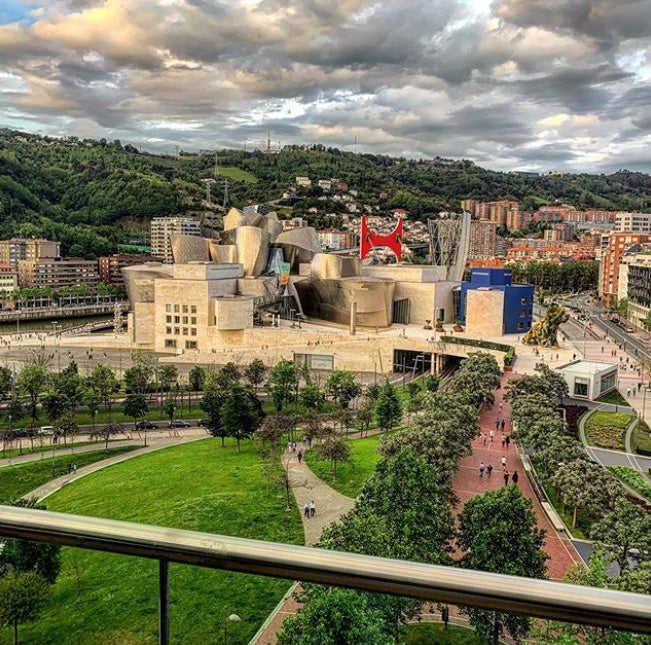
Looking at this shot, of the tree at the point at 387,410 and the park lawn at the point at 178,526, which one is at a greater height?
the tree at the point at 387,410

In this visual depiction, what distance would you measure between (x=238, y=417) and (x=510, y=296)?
816 inches

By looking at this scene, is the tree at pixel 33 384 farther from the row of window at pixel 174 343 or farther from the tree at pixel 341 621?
the tree at pixel 341 621

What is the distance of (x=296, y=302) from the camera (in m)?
38.8

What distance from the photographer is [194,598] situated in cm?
1026

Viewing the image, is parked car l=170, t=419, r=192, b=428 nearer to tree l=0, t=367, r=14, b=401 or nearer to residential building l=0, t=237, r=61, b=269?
tree l=0, t=367, r=14, b=401

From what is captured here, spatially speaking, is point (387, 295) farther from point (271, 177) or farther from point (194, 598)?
point (271, 177)

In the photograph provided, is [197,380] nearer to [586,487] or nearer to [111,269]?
[586,487]

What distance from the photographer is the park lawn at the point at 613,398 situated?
2273 cm

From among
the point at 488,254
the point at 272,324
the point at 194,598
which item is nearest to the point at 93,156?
the point at 488,254

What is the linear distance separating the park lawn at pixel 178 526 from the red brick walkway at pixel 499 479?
156 inches

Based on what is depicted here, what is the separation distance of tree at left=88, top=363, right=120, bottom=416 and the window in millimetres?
16551

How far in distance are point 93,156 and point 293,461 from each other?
95181 millimetres

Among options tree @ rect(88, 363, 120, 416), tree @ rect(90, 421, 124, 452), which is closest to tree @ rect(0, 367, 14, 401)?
tree @ rect(88, 363, 120, 416)

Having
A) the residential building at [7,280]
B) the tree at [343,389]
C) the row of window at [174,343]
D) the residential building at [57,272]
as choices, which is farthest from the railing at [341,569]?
the residential building at [57,272]
